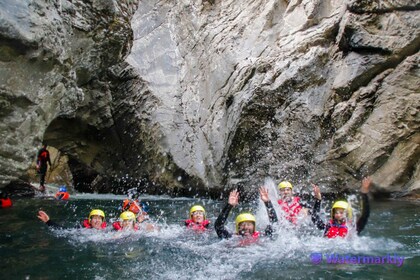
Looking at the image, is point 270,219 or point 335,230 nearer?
point 335,230

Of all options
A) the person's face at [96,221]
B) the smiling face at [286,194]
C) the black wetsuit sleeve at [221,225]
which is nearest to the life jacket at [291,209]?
the smiling face at [286,194]

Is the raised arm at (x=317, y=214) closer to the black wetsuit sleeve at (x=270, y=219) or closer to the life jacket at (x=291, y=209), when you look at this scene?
the black wetsuit sleeve at (x=270, y=219)

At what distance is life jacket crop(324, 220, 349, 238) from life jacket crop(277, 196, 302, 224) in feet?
5.50

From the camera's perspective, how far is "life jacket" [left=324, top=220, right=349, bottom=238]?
7957 mm

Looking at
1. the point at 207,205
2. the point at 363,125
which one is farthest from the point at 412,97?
the point at 207,205

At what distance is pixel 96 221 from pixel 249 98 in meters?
7.25

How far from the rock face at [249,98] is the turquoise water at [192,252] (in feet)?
9.97

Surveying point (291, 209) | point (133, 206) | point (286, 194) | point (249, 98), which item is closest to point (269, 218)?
point (291, 209)

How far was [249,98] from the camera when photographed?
585 inches

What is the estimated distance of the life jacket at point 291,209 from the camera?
9926 millimetres

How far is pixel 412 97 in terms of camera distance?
13.5m

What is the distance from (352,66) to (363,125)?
2059 mm

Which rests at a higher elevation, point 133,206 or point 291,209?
point 291,209

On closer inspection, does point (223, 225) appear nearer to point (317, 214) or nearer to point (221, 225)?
point (221, 225)
